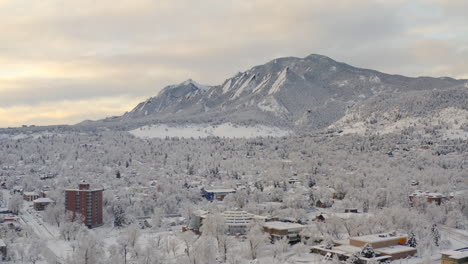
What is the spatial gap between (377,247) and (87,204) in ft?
178

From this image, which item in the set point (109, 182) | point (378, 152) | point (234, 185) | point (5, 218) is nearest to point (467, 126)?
point (378, 152)

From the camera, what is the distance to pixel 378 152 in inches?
7269

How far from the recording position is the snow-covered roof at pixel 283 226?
8819cm

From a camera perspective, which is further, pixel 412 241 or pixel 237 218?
pixel 237 218

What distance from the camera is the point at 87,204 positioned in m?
106

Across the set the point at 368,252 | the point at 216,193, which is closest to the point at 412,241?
the point at 368,252

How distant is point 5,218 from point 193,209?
112 feet

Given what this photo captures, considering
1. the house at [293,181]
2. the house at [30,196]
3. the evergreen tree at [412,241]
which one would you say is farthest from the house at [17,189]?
the evergreen tree at [412,241]

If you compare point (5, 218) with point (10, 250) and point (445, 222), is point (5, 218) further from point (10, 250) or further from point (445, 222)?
point (445, 222)

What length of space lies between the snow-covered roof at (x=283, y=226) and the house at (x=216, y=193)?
1539 inches

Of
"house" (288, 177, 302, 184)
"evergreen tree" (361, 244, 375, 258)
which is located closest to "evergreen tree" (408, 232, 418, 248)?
"evergreen tree" (361, 244, 375, 258)

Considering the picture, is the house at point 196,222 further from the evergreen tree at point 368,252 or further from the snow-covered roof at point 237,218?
the evergreen tree at point 368,252

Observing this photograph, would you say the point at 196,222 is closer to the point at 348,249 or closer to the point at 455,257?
the point at 348,249

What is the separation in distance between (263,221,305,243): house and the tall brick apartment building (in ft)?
113
